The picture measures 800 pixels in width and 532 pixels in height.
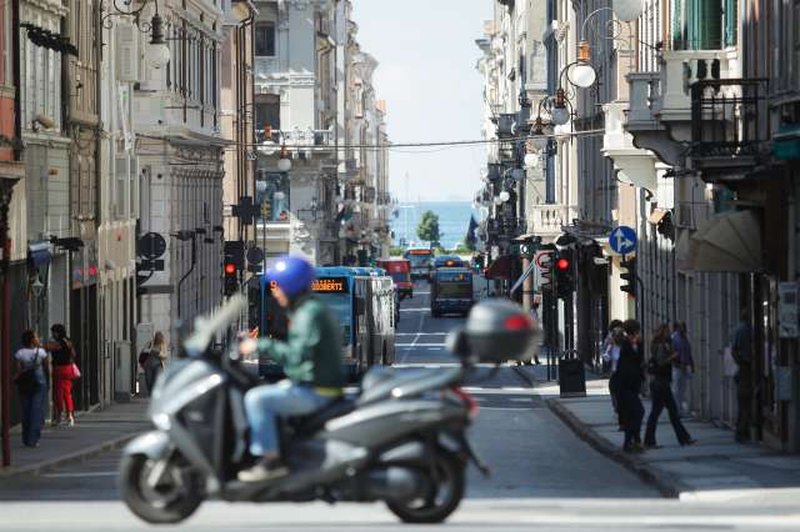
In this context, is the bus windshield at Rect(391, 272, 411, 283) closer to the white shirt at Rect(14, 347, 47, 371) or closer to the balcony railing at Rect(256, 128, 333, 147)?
the balcony railing at Rect(256, 128, 333, 147)

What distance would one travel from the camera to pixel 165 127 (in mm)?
60906

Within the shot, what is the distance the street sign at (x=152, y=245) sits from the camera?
173 feet

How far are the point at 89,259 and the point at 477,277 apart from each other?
366 ft

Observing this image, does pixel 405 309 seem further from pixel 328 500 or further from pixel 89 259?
pixel 328 500

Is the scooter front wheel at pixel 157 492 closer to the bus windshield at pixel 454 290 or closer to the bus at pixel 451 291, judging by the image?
the bus at pixel 451 291

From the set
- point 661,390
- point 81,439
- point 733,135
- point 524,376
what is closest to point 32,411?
point 81,439

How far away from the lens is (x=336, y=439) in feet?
43.9

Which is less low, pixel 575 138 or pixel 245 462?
pixel 575 138

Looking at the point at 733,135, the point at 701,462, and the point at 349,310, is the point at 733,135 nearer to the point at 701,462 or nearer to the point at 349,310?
the point at 701,462

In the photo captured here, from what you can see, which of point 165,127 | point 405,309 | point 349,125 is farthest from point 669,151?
point 349,125

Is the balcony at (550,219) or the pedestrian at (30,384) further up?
the balcony at (550,219)

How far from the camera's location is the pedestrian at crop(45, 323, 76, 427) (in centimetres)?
3753

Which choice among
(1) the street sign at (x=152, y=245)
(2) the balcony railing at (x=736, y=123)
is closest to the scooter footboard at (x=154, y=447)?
(2) the balcony railing at (x=736, y=123)

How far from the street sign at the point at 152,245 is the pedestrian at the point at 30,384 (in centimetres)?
1971
